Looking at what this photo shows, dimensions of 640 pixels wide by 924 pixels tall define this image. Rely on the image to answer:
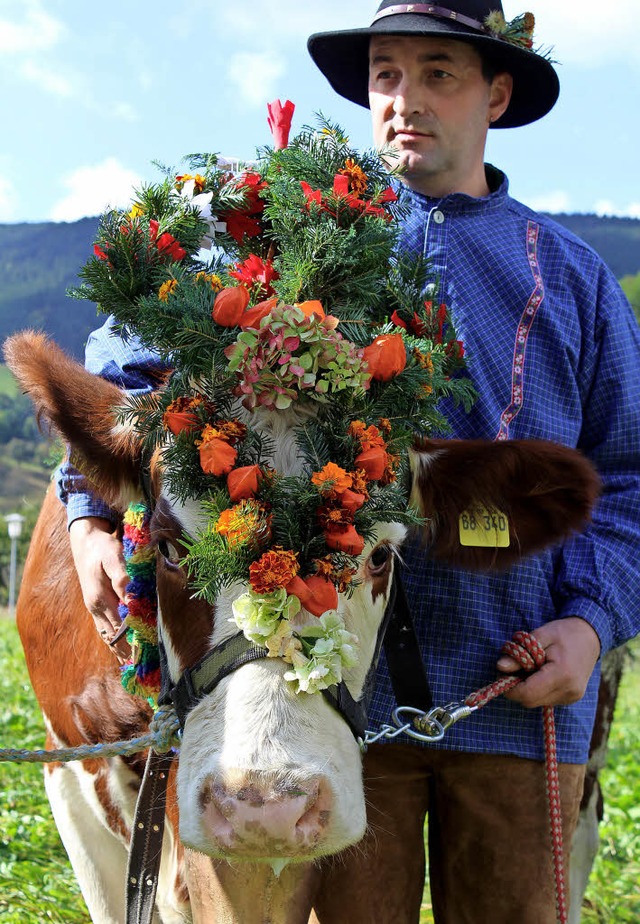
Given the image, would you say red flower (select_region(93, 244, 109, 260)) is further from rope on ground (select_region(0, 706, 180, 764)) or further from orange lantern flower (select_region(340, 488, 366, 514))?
rope on ground (select_region(0, 706, 180, 764))

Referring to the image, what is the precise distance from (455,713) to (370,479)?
0.83m

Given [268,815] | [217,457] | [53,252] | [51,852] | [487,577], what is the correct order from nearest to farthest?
1. [268,815]
2. [217,457]
3. [487,577]
4. [51,852]
5. [53,252]

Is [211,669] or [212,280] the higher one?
[212,280]

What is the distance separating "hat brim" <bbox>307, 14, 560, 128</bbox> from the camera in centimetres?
325

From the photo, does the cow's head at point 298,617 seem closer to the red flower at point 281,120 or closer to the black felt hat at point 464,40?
the red flower at point 281,120

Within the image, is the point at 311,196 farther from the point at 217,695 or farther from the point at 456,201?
the point at 217,695

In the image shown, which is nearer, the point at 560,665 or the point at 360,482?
the point at 360,482

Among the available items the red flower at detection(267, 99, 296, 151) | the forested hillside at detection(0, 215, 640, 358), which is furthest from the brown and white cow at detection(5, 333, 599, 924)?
the forested hillside at detection(0, 215, 640, 358)

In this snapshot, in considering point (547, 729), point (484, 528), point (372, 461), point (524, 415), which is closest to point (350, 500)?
point (372, 461)

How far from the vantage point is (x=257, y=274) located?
8.59 feet

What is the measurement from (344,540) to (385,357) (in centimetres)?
46

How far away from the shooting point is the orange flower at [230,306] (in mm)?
2428

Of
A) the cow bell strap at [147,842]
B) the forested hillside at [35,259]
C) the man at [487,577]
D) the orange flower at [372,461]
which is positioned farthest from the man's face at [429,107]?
the forested hillside at [35,259]

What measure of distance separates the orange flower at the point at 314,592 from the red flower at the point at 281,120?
139 centimetres
